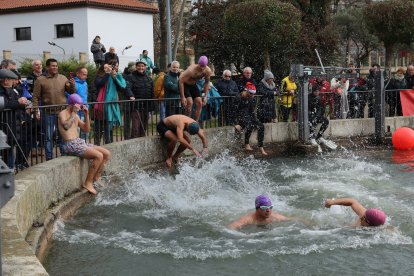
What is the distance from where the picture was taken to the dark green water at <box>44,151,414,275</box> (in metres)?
7.42

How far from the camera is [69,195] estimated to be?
973 cm

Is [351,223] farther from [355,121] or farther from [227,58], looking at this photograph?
[227,58]

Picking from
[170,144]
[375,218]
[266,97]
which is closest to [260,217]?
[375,218]

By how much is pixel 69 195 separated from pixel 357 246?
4.30m

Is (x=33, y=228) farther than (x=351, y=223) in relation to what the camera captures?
No

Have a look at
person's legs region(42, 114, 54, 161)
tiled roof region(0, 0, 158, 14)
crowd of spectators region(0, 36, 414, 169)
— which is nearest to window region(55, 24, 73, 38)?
tiled roof region(0, 0, 158, 14)

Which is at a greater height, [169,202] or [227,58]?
[227,58]

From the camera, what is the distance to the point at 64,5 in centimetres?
4194

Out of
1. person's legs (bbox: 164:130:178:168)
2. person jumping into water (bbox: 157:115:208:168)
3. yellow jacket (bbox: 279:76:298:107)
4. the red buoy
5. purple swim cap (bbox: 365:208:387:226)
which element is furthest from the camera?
the red buoy

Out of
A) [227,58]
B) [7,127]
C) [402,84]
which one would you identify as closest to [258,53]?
[227,58]

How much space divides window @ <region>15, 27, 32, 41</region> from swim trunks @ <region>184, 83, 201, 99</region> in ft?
109

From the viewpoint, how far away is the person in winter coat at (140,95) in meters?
13.3

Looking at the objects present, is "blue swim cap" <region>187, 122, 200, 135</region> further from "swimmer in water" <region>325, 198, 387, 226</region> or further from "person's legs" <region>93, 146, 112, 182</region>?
"swimmer in water" <region>325, 198, 387, 226</region>

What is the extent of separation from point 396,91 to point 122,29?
1112 inches
